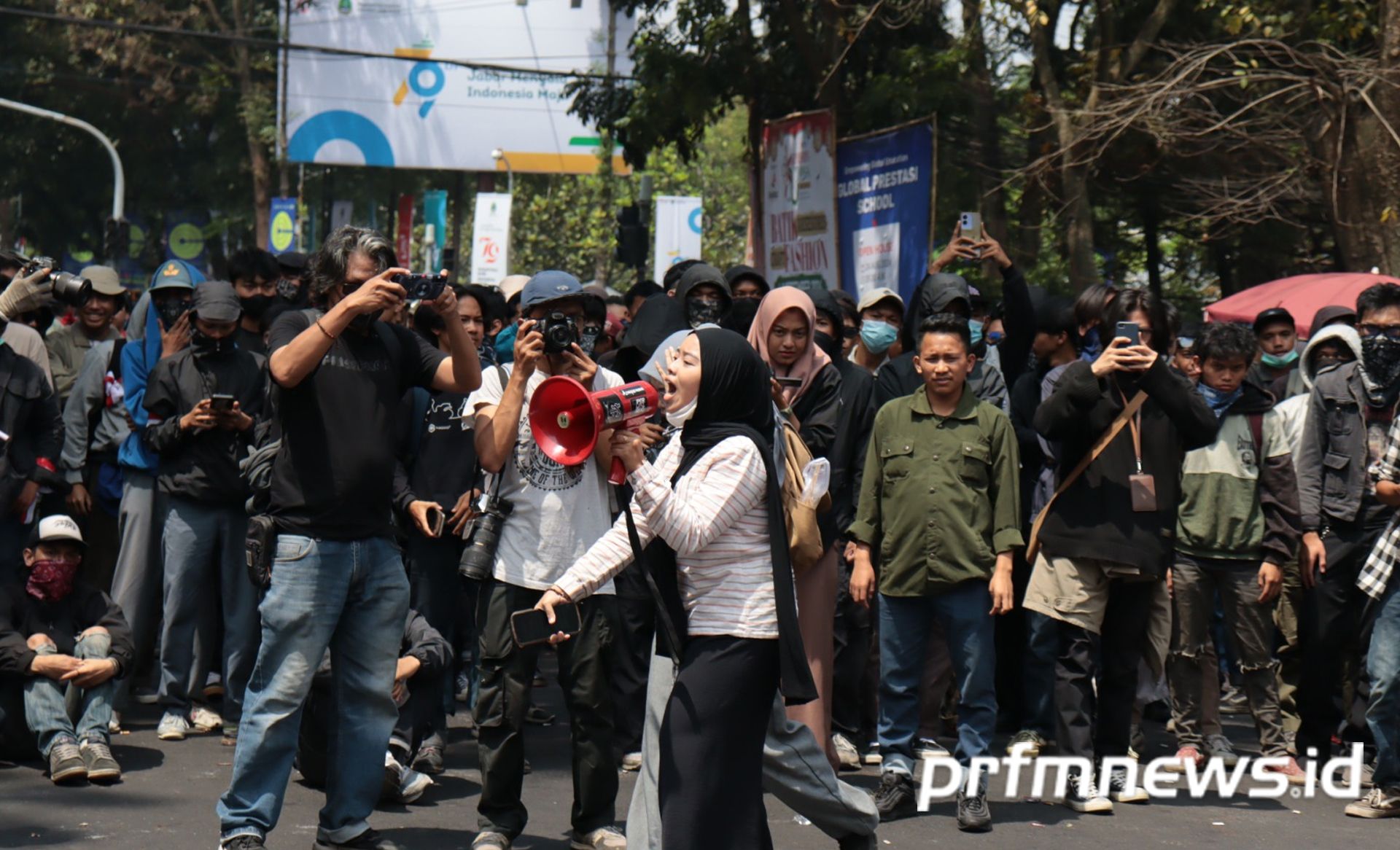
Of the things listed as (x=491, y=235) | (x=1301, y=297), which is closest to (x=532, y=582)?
(x=1301, y=297)

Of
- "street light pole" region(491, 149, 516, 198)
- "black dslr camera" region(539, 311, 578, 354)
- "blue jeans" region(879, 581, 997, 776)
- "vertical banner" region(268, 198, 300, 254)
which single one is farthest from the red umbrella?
"street light pole" region(491, 149, 516, 198)

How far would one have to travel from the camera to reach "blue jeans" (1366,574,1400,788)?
6.87 meters

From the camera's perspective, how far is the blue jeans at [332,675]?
548cm

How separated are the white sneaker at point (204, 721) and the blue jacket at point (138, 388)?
1.17 metres

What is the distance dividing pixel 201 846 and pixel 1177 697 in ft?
14.8

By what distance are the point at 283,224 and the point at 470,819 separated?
97.1 feet

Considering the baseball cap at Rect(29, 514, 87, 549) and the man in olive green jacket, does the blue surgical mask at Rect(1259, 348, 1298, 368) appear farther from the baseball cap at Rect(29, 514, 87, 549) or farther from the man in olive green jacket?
the baseball cap at Rect(29, 514, 87, 549)

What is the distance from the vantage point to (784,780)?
17.4ft

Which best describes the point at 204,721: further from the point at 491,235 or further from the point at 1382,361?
the point at 491,235

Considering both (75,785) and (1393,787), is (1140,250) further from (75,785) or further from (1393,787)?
(75,785)

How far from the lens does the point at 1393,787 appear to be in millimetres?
6996

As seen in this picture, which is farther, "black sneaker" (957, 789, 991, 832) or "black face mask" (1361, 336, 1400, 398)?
"black face mask" (1361, 336, 1400, 398)

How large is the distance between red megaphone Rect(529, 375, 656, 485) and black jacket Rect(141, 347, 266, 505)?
307cm

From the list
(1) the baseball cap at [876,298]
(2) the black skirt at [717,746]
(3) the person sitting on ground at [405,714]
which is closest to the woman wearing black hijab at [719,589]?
(2) the black skirt at [717,746]
